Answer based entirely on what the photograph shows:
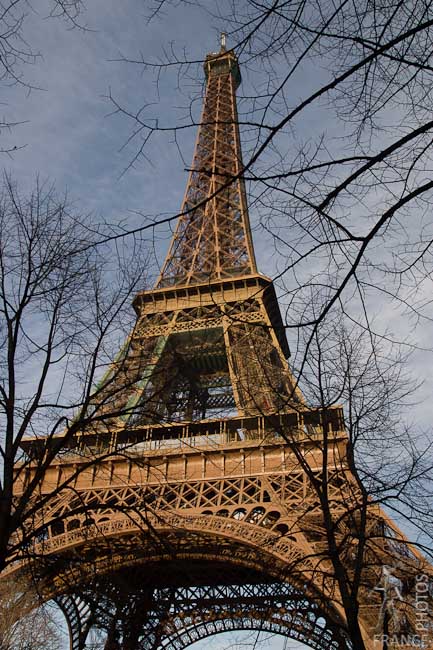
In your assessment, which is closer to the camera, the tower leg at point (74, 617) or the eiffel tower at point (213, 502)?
the eiffel tower at point (213, 502)

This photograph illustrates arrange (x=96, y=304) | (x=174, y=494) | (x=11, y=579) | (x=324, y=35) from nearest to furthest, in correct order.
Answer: (x=324, y=35)
(x=96, y=304)
(x=11, y=579)
(x=174, y=494)

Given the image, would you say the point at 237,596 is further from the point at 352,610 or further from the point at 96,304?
the point at 96,304

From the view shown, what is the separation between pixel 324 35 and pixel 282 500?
46.5 feet

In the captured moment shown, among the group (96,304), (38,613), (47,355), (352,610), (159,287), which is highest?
(159,287)

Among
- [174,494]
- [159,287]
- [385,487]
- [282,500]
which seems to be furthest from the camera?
[159,287]

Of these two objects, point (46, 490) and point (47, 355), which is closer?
point (47, 355)

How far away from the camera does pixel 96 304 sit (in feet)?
26.3

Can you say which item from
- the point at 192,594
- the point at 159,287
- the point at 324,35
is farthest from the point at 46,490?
the point at 324,35

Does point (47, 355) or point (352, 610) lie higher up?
point (47, 355)

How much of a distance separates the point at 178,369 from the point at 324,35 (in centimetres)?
534

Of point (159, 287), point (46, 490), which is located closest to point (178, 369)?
point (46, 490)

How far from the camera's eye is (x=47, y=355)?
7461 millimetres

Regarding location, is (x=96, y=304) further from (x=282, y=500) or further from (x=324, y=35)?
(x=282, y=500)

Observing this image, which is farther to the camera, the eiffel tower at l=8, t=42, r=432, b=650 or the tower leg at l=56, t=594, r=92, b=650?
the tower leg at l=56, t=594, r=92, b=650
